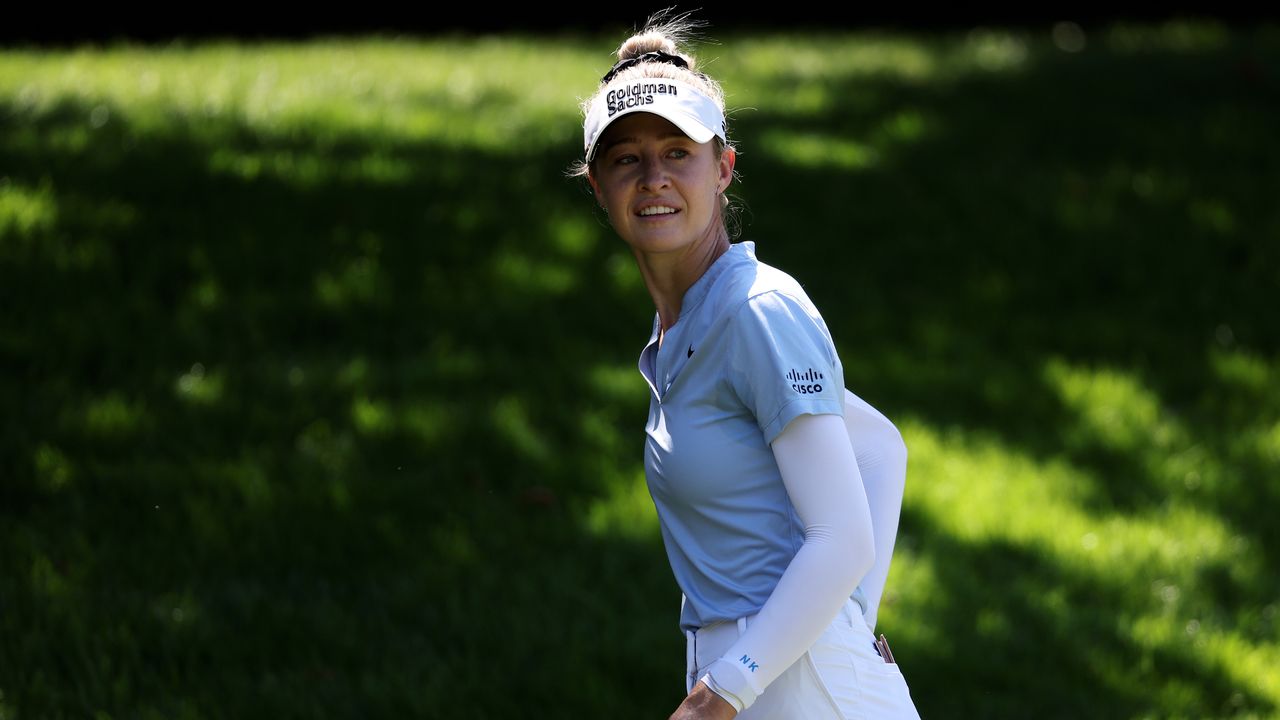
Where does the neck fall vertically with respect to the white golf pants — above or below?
above

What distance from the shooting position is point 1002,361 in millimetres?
7266

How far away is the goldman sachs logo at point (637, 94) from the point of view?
268cm

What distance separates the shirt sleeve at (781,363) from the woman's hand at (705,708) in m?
0.46

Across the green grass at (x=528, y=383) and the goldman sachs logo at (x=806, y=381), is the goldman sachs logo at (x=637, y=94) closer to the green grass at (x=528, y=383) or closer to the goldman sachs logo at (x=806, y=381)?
the goldman sachs logo at (x=806, y=381)

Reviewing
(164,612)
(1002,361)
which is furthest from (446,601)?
(1002,361)

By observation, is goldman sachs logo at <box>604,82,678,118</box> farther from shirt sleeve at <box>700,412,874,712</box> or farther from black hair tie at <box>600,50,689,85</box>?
shirt sleeve at <box>700,412,874,712</box>

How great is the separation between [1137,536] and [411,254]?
3969 mm

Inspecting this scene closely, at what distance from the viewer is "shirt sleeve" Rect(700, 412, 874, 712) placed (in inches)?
96.9

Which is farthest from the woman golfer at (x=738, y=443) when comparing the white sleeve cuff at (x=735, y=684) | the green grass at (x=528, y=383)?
the green grass at (x=528, y=383)

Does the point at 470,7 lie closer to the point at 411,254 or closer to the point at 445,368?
the point at 411,254

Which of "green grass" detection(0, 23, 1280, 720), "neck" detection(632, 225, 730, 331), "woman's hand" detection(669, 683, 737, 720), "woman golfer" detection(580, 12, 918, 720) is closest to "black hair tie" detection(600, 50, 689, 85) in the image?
"woman golfer" detection(580, 12, 918, 720)

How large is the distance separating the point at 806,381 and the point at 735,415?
0.19 m

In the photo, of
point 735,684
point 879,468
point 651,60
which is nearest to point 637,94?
point 651,60

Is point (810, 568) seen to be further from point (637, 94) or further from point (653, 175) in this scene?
point (637, 94)
